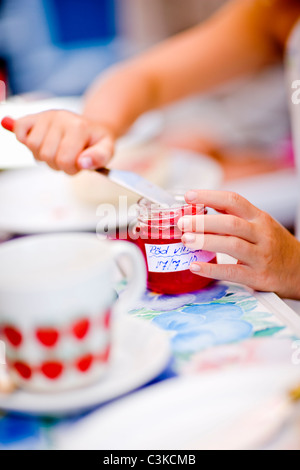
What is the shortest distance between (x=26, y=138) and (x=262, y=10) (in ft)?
2.38

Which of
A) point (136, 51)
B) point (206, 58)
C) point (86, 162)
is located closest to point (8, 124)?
point (86, 162)

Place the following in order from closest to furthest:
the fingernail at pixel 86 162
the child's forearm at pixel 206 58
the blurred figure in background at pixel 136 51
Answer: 1. the fingernail at pixel 86 162
2. the child's forearm at pixel 206 58
3. the blurred figure in background at pixel 136 51

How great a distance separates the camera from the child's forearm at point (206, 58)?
1156mm

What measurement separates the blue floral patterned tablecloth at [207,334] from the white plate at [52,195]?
0.22 m

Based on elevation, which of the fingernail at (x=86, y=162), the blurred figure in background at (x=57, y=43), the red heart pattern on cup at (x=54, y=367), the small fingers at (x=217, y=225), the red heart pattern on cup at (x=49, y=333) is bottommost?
the red heart pattern on cup at (x=54, y=367)

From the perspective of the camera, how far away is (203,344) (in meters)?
0.45

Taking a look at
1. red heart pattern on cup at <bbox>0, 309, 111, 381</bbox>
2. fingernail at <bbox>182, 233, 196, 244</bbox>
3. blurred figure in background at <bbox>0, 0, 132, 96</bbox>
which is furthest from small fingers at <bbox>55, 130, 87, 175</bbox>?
blurred figure in background at <bbox>0, 0, 132, 96</bbox>

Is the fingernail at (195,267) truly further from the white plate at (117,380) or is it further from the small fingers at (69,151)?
the small fingers at (69,151)

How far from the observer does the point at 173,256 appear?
55 centimetres

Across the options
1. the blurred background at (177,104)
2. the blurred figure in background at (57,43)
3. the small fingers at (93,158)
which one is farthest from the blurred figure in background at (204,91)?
the blurred figure in background at (57,43)

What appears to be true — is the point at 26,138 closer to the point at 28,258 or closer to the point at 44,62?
the point at 28,258

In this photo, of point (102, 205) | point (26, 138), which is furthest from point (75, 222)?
point (26, 138)

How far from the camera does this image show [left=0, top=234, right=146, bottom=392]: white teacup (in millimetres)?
365
